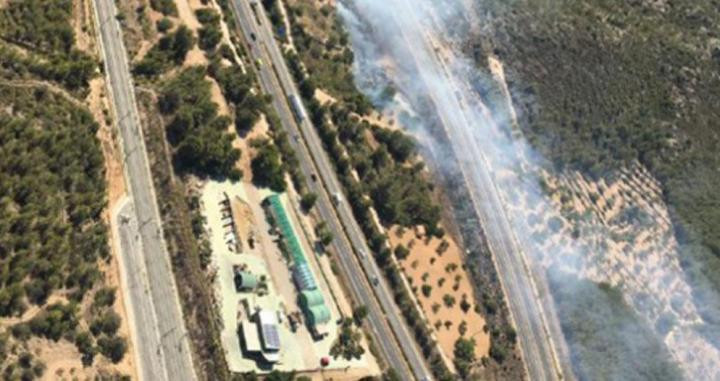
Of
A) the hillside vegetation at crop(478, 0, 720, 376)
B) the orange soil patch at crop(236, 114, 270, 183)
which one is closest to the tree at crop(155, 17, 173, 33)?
the orange soil patch at crop(236, 114, 270, 183)

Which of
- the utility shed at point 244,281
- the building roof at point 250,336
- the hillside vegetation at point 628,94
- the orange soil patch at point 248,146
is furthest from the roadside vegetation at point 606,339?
the building roof at point 250,336

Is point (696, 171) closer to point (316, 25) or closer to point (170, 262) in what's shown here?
point (316, 25)

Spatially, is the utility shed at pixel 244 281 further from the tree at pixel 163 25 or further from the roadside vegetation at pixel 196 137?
the tree at pixel 163 25

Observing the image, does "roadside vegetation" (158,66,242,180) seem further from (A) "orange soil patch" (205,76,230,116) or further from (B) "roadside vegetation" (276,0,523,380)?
(B) "roadside vegetation" (276,0,523,380)

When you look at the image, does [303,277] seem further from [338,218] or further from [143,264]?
[143,264]

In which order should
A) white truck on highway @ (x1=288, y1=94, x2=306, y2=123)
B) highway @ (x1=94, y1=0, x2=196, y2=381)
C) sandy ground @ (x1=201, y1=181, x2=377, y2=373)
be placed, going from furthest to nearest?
white truck on highway @ (x1=288, y1=94, x2=306, y2=123)
sandy ground @ (x1=201, y1=181, x2=377, y2=373)
highway @ (x1=94, y1=0, x2=196, y2=381)
